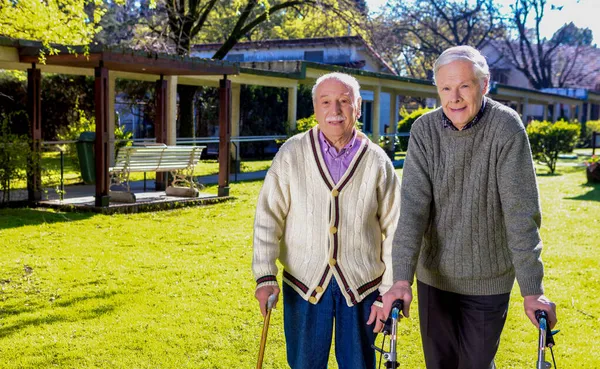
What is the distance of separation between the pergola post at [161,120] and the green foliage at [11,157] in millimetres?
3304

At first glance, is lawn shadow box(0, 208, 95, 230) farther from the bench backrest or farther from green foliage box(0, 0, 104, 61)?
green foliage box(0, 0, 104, 61)

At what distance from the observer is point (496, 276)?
3.09m

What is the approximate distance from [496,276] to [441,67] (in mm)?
881

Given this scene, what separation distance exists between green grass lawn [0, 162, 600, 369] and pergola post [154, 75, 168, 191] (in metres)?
3.59

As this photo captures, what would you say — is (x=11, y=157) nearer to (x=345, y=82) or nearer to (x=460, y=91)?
(x=345, y=82)

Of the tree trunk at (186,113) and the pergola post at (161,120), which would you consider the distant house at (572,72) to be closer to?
the tree trunk at (186,113)

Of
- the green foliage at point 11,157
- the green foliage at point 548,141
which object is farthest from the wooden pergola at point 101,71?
the green foliage at point 548,141

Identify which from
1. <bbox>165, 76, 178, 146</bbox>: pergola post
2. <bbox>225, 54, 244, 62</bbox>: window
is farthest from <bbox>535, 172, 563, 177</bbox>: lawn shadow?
<bbox>225, 54, 244, 62</bbox>: window

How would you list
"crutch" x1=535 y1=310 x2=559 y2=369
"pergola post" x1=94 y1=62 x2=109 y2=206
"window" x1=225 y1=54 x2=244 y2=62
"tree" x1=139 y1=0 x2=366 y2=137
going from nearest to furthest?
"crutch" x1=535 y1=310 x2=559 y2=369, "pergola post" x1=94 y1=62 x2=109 y2=206, "tree" x1=139 y1=0 x2=366 y2=137, "window" x1=225 y1=54 x2=244 y2=62

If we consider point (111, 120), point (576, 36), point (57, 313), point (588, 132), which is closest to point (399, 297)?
point (57, 313)

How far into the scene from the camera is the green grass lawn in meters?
5.41

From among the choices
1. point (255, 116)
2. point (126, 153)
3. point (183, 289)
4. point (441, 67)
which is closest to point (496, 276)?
point (441, 67)

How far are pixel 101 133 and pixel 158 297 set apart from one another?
223 inches

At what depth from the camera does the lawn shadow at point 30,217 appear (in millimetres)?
10997
